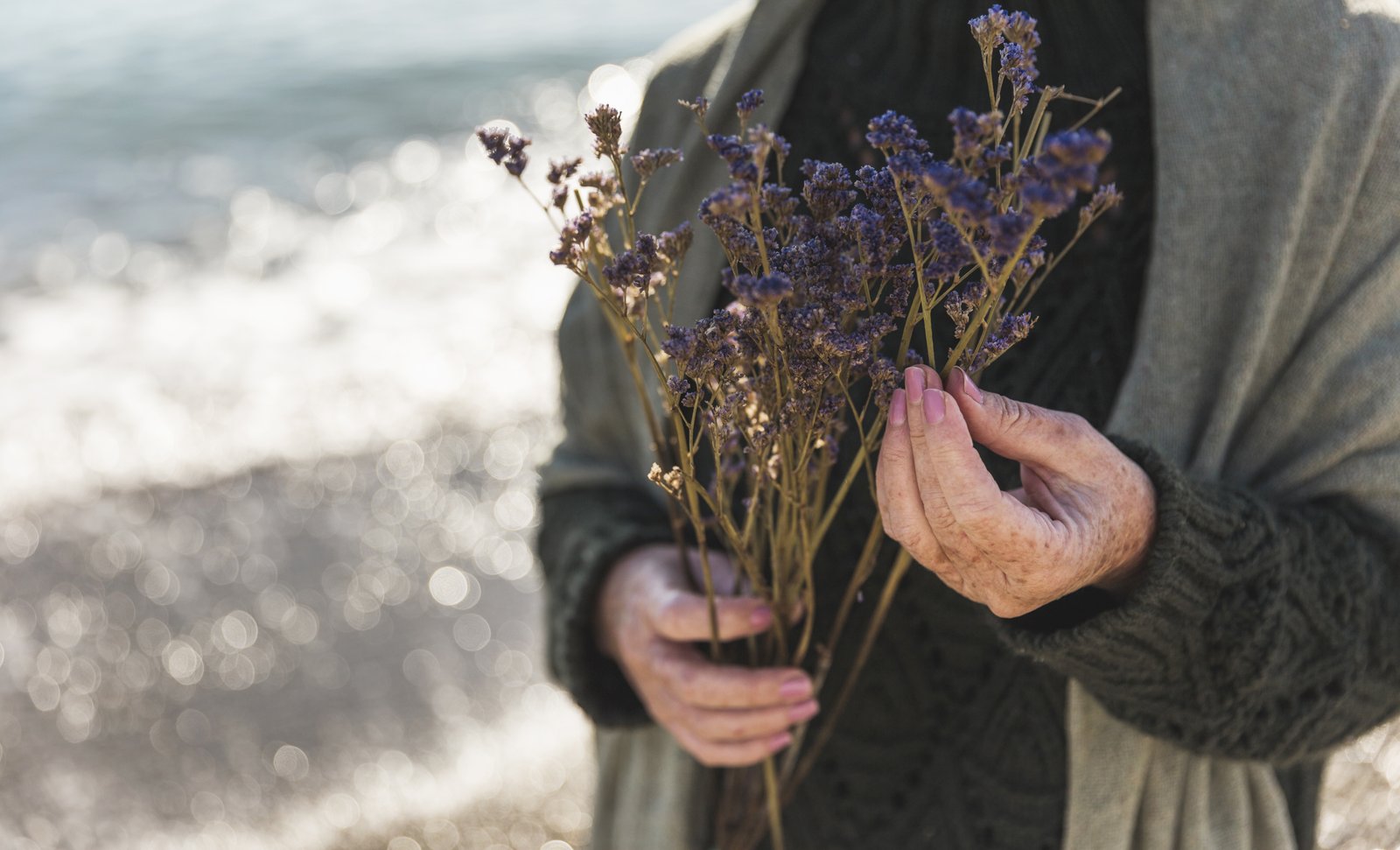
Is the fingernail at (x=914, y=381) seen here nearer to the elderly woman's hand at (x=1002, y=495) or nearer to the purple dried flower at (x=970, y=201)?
the elderly woman's hand at (x=1002, y=495)

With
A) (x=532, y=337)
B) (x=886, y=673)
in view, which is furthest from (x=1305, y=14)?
(x=532, y=337)

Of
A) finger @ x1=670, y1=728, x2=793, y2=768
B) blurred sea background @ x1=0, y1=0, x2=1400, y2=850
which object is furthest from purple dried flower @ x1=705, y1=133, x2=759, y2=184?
blurred sea background @ x1=0, y1=0, x2=1400, y2=850

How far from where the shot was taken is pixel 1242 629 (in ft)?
3.97

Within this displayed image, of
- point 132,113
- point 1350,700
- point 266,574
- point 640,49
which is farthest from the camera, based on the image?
point 640,49

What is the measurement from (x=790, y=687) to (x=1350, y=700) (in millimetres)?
617

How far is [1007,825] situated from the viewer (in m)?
1.49

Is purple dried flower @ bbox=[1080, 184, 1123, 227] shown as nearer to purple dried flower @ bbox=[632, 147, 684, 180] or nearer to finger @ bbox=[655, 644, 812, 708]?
purple dried flower @ bbox=[632, 147, 684, 180]

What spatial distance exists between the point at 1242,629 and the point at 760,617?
0.49 metres

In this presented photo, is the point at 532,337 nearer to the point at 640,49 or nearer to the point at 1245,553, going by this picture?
the point at 1245,553

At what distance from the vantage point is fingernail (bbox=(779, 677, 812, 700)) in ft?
4.23

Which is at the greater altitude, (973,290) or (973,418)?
(973,290)

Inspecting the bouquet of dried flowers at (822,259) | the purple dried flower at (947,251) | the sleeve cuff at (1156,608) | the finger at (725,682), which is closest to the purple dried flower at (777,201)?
the bouquet of dried flowers at (822,259)

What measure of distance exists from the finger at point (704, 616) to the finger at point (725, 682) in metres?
0.03

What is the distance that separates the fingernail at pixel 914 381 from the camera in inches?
32.9
